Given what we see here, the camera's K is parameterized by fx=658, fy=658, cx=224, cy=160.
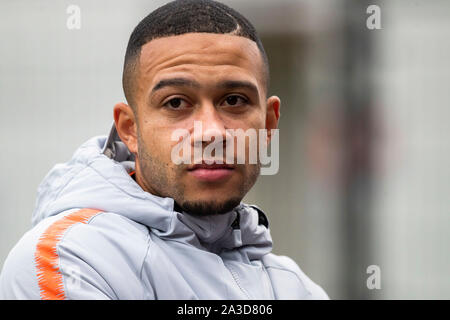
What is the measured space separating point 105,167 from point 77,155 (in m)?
0.19

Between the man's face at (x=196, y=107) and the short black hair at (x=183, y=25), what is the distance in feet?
0.09

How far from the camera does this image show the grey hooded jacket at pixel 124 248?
6.15ft

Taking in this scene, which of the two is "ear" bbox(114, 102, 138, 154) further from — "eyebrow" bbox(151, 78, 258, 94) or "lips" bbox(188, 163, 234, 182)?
"lips" bbox(188, 163, 234, 182)

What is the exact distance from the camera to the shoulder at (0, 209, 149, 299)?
184 centimetres

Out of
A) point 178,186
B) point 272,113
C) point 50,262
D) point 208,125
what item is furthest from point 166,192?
point 272,113

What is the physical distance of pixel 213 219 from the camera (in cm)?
224

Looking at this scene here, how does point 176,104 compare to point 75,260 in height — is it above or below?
above

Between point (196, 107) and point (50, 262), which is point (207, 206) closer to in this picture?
point (196, 107)

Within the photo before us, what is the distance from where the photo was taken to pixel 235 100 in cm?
222

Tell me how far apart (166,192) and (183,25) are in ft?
1.84

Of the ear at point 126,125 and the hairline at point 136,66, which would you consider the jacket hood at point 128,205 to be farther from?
the hairline at point 136,66

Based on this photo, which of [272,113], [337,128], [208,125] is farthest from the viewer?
[337,128]
